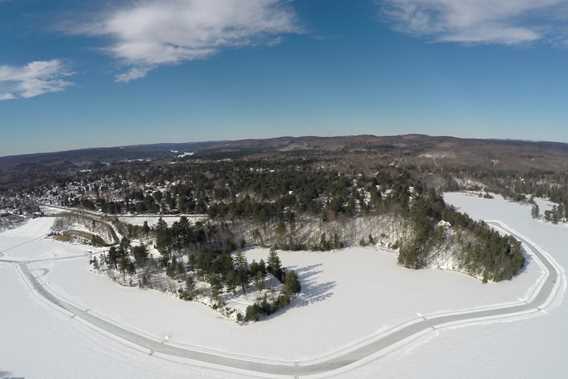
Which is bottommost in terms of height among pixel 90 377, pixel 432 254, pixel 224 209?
pixel 90 377

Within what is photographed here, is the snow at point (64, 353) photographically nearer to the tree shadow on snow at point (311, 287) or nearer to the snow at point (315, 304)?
the snow at point (315, 304)

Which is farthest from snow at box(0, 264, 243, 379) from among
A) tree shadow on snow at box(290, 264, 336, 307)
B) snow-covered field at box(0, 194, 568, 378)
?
tree shadow on snow at box(290, 264, 336, 307)

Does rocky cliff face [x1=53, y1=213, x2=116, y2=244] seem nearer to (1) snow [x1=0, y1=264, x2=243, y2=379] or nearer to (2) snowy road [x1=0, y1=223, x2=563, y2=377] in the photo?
(2) snowy road [x1=0, y1=223, x2=563, y2=377]

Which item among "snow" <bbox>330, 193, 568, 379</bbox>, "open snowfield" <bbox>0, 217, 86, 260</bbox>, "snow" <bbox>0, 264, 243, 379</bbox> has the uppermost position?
"snow" <bbox>330, 193, 568, 379</bbox>

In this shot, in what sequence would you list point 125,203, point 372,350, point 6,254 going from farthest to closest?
1. point 125,203
2. point 6,254
3. point 372,350

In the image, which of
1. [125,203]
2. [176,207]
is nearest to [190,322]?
[176,207]

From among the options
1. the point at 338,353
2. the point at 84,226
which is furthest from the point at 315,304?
the point at 84,226

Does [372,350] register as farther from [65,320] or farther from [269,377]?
[65,320]
